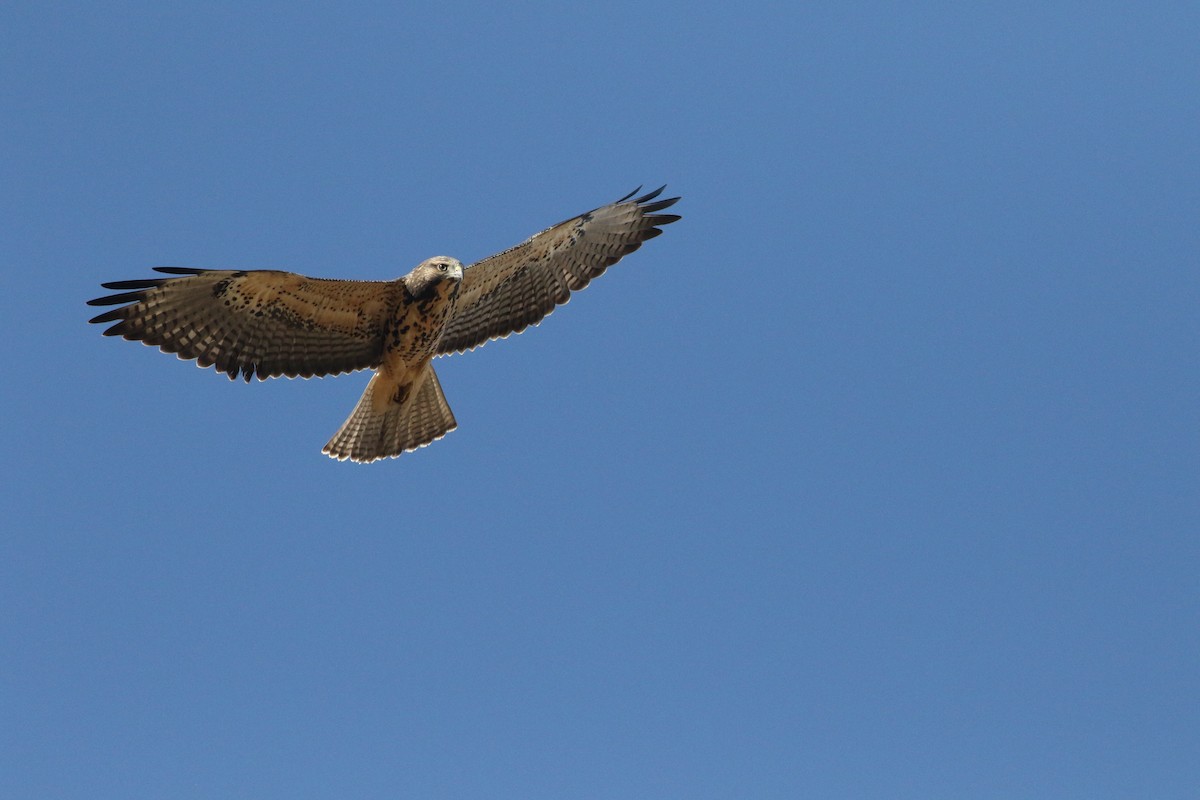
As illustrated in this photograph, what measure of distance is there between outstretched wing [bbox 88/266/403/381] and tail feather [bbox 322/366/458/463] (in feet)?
1.62

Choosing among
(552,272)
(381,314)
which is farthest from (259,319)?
(552,272)

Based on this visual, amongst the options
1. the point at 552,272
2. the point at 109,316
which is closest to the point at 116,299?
the point at 109,316

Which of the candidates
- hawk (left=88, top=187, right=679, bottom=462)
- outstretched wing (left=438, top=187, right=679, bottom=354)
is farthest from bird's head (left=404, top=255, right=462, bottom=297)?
outstretched wing (left=438, top=187, right=679, bottom=354)

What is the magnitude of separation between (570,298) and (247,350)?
114 inches

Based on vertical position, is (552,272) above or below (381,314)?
above

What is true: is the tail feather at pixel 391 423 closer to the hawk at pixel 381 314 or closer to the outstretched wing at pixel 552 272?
the hawk at pixel 381 314

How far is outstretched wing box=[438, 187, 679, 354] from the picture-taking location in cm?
1273

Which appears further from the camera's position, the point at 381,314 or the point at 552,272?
the point at 552,272

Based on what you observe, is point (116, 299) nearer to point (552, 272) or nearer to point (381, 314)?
point (381, 314)

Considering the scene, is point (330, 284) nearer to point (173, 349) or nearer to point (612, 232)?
point (173, 349)

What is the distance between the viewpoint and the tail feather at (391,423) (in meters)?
12.8

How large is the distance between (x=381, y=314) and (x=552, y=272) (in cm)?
163

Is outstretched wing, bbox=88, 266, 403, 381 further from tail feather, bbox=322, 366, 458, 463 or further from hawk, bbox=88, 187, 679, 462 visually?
tail feather, bbox=322, 366, 458, 463

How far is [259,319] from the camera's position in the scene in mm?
11930
